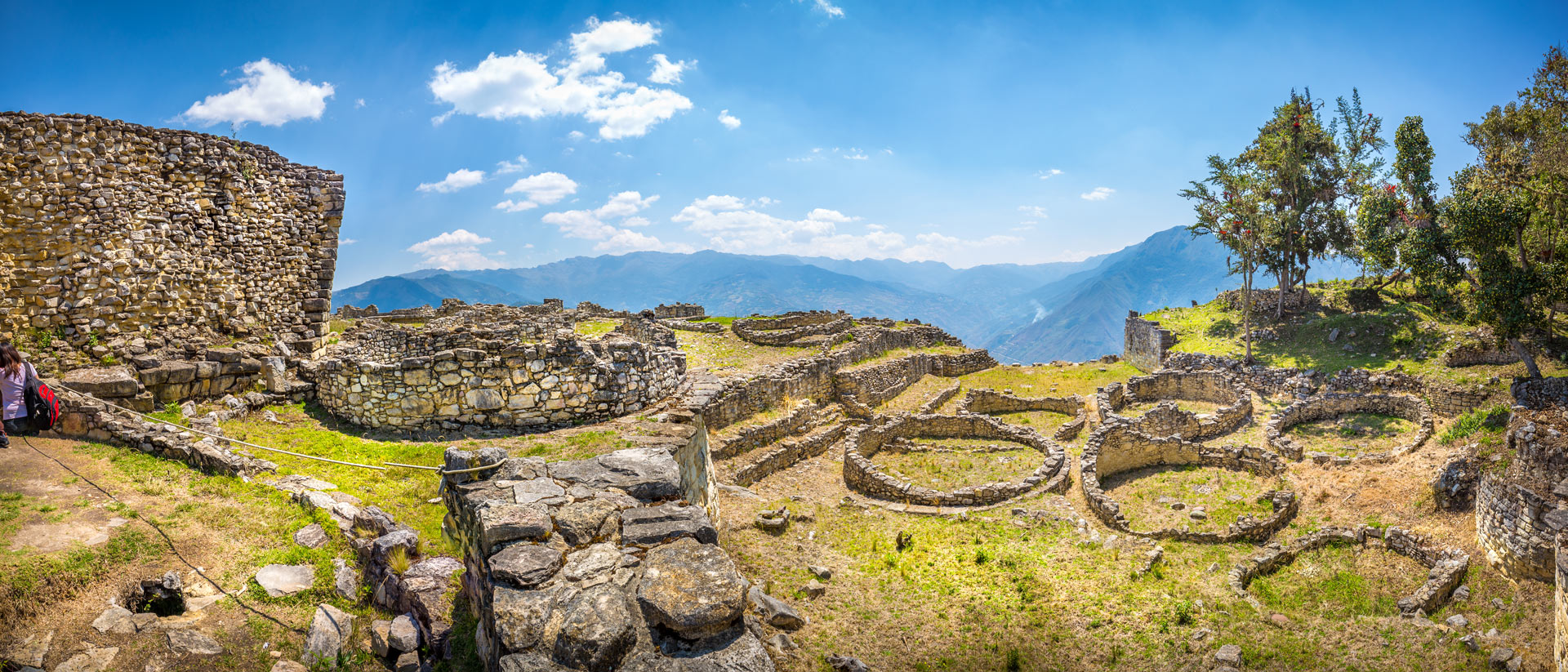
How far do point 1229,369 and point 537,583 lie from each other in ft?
104

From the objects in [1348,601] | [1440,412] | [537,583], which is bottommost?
[1348,601]

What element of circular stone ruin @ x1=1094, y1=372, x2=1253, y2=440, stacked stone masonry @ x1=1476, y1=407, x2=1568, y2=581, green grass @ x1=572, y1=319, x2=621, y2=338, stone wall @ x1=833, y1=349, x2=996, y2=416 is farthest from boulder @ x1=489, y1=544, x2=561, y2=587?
green grass @ x1=572, y1=319, x2=621, y2=338

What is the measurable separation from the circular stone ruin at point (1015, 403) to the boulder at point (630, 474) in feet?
58.0

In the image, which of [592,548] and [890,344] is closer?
[592,548]

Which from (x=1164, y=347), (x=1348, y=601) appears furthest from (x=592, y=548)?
(x=1164, y=347)

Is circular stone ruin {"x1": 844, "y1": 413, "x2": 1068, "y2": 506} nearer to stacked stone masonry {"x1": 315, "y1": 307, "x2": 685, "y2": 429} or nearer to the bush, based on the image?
stacked stone masonry {"x1": 315, "y1": 307, "x2": 685, "y2": 429}

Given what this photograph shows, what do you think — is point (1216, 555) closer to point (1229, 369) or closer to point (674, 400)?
point (674, 400)

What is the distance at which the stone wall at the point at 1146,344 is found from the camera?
108ft

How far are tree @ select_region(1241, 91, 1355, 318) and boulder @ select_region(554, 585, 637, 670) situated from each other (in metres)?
35.7

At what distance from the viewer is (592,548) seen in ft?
17.9

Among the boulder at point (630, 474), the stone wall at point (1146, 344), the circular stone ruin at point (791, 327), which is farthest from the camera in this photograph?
the stone wall at point (1146, 344)

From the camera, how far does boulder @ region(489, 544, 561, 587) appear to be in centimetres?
491

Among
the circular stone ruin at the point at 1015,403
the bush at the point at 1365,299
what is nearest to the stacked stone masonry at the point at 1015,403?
the circular stone ruin at the point at 1015,403

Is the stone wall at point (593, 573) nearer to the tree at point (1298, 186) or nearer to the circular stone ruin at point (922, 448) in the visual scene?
the circular stone ruin at point (922, 448)
